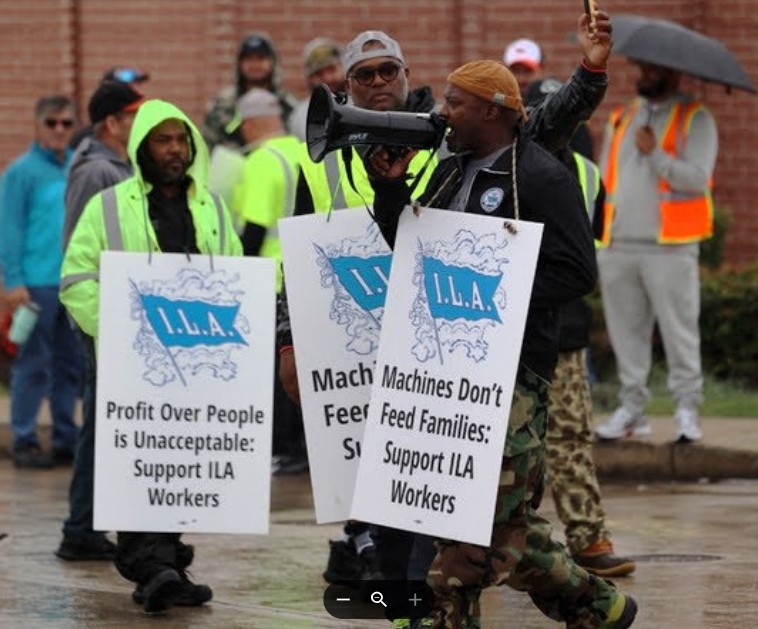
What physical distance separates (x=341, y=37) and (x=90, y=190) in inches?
278

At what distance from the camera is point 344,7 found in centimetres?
1702

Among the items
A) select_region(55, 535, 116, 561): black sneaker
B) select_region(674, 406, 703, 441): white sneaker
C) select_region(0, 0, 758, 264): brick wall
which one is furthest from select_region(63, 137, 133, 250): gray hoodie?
select_region(0, 0, 758, 264): brick wall

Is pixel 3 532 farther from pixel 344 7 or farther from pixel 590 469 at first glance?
pixel 344 7

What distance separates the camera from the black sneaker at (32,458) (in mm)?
13891

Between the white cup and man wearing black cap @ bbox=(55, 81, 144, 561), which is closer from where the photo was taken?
man wearing black cap @ bbox=(55, 81, 144, 561)

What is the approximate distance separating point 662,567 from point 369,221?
2521 mm

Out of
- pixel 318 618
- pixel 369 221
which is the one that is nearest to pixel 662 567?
pixel 318 618

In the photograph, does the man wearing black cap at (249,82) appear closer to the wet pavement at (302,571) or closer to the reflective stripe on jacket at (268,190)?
the reflective stripe on jacket at (268,190)

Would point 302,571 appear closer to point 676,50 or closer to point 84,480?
point 84,480

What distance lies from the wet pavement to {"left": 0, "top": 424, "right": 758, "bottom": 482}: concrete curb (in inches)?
10.8

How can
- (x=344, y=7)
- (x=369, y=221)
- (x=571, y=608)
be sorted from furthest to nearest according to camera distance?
(x=344, y=7) → (x=369, y=221) → (x=571, y=608)

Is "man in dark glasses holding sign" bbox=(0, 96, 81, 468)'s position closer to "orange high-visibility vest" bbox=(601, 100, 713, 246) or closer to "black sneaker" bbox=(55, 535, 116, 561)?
"orange high-visibility vest" bbox=(601, 100, 713, 246)

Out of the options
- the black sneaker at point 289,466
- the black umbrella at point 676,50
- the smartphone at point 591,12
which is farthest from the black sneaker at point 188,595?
the black umbrella at point 676,50

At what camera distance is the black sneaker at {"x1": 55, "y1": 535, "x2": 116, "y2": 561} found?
999 cm
